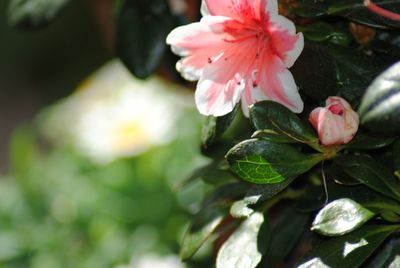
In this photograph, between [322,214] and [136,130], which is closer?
[322,214]

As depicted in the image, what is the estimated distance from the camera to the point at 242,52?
0.76 m

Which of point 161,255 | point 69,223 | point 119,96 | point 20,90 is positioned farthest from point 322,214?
point 20,90

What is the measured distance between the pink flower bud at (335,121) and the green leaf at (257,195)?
0.06 meters

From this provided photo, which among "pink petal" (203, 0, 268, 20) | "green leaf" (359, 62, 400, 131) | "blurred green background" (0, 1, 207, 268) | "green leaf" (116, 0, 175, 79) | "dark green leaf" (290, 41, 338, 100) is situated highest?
"pink petal" (203, 0, 268, 20)

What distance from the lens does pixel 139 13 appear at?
1.14 metres

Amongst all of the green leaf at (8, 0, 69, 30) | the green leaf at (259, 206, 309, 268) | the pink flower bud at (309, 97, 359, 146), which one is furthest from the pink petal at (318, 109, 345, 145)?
the green leaf at (8, 0, 69, 30)

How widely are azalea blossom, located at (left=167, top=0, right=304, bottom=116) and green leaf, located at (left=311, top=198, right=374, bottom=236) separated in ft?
0.30

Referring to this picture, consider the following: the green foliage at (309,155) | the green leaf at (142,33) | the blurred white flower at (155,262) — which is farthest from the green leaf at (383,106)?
the blurred white flower at (155,262)

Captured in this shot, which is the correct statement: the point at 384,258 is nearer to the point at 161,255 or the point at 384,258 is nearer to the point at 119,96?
the point at 161,255

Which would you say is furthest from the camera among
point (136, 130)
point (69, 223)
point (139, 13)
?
point (136, 130)

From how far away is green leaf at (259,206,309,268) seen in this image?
927 mm

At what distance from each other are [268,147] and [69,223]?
127 centimetres

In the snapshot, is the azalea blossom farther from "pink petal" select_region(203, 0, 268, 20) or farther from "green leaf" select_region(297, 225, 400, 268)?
"green leaf" select_region(297, 225, 400, 268)

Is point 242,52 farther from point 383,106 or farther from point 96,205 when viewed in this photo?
point 96,205
